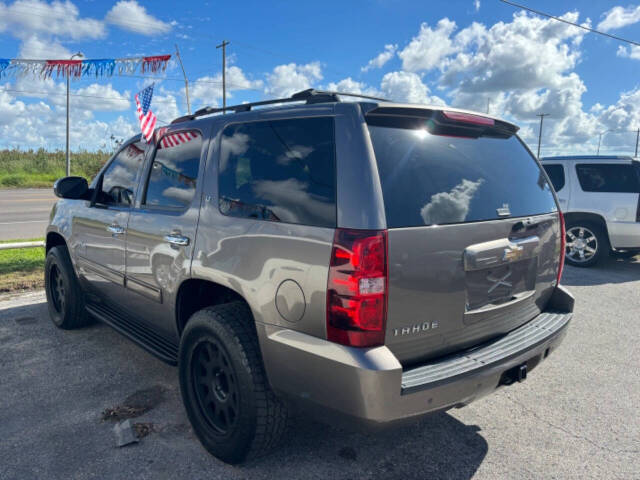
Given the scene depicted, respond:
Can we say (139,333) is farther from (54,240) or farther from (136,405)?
(54,240)

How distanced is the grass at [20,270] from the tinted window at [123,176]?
2.97 meters

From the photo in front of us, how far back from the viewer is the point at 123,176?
3.75 meters

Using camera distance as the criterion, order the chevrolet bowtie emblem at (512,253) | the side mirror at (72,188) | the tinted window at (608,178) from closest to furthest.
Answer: the chevrolet bowtie emblem at (512,253) → the side mirror at (72,188) → the tinted window at (608,178)

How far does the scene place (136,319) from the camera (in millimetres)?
3555

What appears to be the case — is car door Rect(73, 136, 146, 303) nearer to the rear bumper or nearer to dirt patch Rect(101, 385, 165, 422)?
dirt patch Rect(101, 385, 165, 422)

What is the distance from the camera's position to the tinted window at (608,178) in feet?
24.2

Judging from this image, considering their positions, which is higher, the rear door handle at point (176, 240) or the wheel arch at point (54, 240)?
the rear door handle at point (176, 240)

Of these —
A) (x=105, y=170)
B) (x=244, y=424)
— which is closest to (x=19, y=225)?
(x=105, y=170)

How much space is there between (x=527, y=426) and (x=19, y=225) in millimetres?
13119

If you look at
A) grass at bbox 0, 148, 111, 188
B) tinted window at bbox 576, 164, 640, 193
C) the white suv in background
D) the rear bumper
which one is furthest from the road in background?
grass at bbox 0, 148, 111, 188

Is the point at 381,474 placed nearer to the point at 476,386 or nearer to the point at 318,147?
the point at 476,386

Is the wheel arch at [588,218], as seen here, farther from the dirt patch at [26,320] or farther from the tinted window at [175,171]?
the dirt patch at [26,320]

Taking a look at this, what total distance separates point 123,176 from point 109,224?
15.9 inches

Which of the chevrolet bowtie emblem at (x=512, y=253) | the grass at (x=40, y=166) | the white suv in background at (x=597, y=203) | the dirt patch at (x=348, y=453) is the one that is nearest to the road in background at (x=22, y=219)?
the dirt patch at (x=348, y=453)
